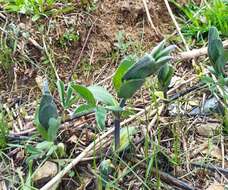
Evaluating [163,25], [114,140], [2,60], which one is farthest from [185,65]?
[2,60]

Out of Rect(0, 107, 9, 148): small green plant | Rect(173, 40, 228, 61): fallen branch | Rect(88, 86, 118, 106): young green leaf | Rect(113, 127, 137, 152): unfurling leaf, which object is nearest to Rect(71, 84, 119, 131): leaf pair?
Rect(88, 86, 118, 106): young green leaf

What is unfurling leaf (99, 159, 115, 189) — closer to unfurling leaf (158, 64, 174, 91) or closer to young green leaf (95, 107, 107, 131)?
young green leaf (95, 107, 107, 131)

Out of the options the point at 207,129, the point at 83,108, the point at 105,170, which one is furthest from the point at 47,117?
the point at 207,129

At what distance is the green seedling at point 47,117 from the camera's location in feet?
4.50

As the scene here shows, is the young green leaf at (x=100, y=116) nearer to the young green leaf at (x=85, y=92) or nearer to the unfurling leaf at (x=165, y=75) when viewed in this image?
the young green leaf at (x=85, y=92)

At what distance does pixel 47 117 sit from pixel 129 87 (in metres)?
0.26

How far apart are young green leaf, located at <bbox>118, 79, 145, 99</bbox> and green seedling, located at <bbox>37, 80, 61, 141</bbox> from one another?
0.66ft

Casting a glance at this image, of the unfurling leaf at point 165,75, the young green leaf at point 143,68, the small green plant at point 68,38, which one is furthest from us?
the small green plant at point 68,38

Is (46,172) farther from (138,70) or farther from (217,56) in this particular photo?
(217,56)

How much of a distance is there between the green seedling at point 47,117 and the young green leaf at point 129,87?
20 centimetres

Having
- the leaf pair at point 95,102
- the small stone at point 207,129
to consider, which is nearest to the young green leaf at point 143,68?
the leaf pair at point 95,102

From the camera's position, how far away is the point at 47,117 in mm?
1385

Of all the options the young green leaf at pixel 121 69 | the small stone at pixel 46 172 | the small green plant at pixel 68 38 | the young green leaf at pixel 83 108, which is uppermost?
the small green plant at pixel 68 38

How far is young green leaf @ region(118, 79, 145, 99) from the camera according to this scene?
129 centimetres
